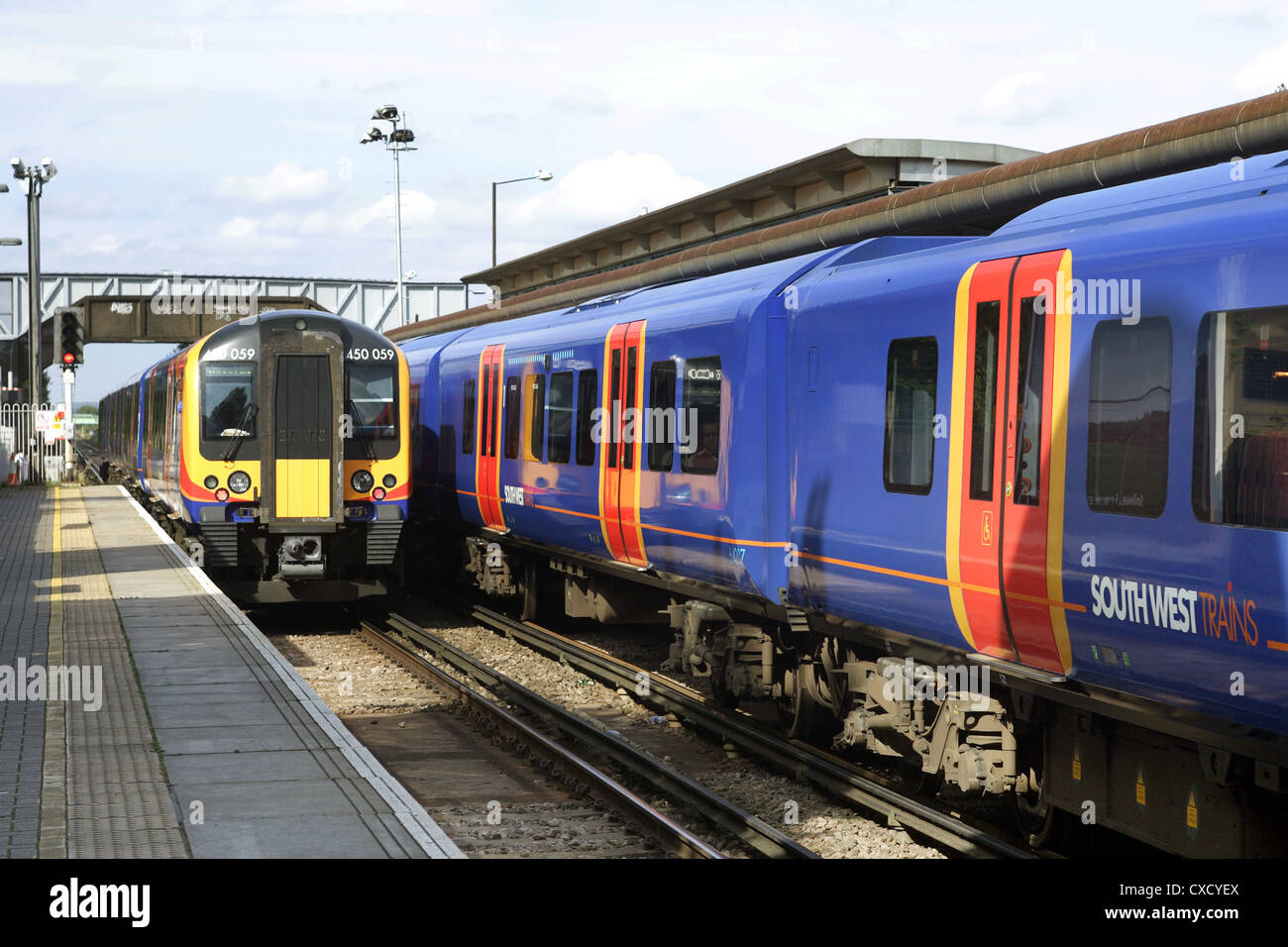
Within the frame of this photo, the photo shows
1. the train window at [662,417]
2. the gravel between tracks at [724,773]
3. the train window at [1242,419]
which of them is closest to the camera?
the train window at [1242,419]

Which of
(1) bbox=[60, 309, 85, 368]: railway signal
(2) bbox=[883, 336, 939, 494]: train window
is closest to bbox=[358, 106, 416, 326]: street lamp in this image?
(1) bbox=[60, 309, 85, 368]: railway signal

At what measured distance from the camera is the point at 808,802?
976cm

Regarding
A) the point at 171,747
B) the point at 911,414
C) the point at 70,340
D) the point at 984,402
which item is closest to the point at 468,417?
the point at 171,747

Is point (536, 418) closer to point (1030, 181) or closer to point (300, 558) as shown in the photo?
point (300, 558)

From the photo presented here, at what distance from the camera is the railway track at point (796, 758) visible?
8398mm

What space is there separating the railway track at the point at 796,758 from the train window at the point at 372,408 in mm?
2877

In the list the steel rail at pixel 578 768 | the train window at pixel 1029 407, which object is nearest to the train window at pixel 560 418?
the steel rail at pixel 578 768

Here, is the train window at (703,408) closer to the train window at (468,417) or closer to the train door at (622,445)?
the train door at (622,445)

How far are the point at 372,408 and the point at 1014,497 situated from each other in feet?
36.9

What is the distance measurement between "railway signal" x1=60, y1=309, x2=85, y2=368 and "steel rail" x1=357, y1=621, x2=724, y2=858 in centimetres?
1733

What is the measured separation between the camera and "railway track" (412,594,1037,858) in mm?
8398

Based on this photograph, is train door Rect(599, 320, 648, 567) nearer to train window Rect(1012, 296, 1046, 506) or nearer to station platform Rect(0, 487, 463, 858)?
station platform Rect(0, 487, 463, 858)

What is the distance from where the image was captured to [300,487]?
17.1 metres
